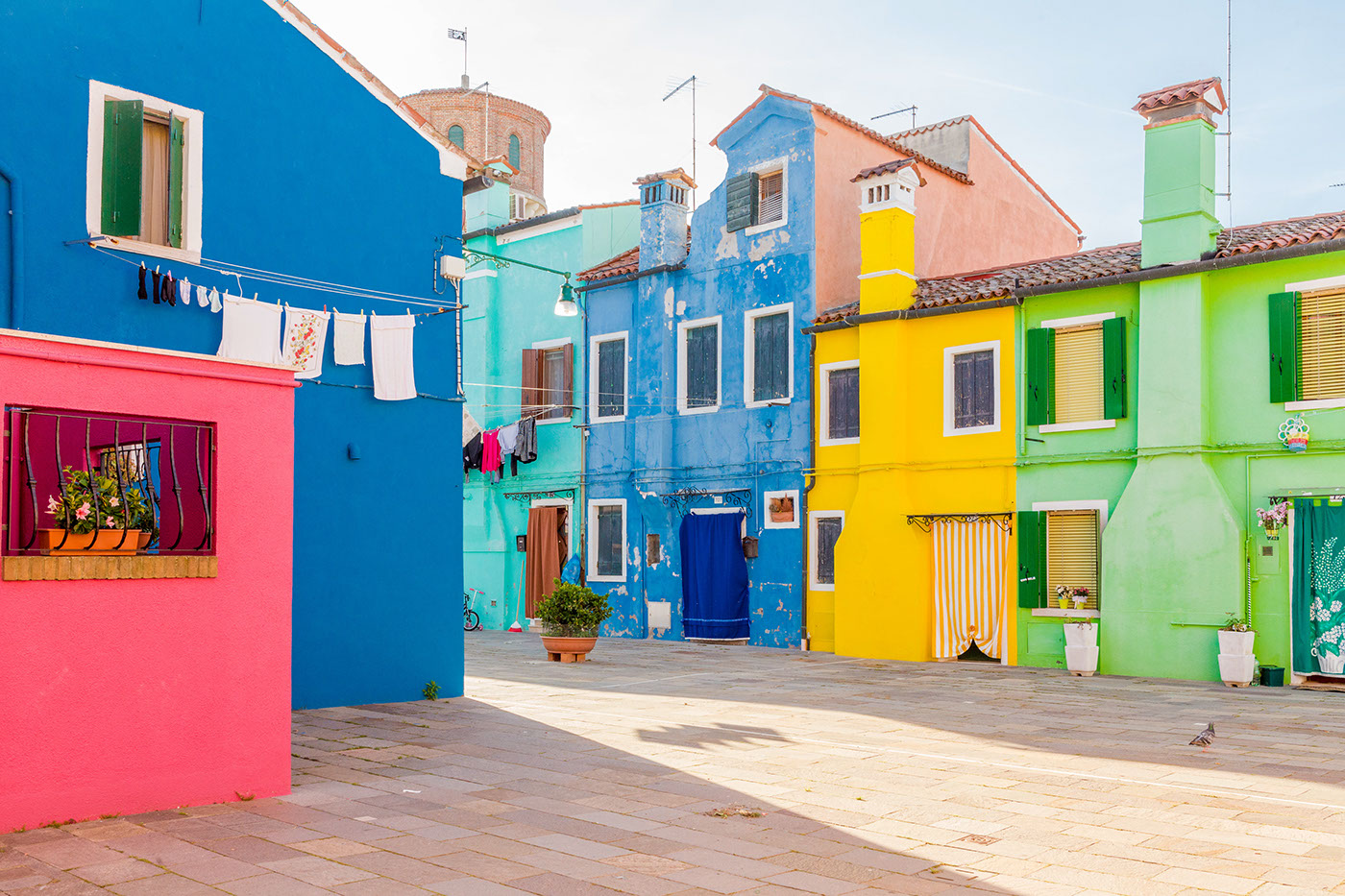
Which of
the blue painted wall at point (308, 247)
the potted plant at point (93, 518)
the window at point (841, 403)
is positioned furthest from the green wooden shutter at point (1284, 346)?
the potted plant at point (93, 518)

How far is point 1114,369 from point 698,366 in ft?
27.0

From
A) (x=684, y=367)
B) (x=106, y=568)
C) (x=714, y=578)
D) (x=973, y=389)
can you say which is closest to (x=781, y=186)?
(x=684, y=367)

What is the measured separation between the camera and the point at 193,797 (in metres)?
7.60

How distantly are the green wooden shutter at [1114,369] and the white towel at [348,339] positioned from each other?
35.1ft

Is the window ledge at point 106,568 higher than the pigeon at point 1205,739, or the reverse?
the window ledge at point 106,568

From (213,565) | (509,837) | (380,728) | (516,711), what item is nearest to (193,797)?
(213,565)

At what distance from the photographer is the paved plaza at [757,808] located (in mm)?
5949

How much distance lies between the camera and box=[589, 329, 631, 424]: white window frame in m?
23.7

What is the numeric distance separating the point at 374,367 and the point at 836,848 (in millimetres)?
8170

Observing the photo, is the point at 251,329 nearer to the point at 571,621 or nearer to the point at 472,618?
A: the point at 571,621

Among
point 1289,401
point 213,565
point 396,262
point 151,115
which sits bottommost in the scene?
point 213,565

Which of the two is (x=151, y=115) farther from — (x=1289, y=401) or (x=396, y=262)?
(x=1289, y=401)

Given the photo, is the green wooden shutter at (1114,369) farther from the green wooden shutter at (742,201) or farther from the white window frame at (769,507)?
the green wooden shutter at (742,201)

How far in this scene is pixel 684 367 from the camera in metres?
22.9
